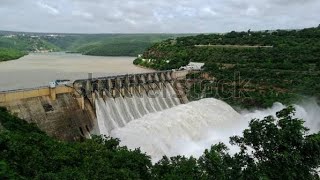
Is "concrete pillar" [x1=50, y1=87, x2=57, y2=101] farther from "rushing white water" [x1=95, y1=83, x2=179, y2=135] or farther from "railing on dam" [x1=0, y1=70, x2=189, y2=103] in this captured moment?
"rushing white water" [x1=95, y1=83, x2=179, y2=135]

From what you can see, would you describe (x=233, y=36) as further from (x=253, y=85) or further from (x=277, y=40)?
(x=253, y=85)

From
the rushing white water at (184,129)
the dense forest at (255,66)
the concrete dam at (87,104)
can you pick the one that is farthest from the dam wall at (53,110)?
the dense forest at (255,66)

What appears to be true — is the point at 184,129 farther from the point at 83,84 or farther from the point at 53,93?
the point at 53,93

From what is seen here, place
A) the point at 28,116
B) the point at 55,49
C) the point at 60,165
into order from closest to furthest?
the point at 60,165 → the point at 28,116 → the point at 55,49

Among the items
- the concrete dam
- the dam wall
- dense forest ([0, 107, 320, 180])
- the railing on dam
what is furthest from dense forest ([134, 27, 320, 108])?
dense forest ([0, 107, 320, 180])

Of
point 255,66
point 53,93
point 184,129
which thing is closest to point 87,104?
point 53,93

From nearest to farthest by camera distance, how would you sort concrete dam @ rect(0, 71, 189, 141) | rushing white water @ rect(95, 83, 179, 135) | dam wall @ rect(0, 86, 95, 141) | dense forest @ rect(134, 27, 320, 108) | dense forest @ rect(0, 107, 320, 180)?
dense forest @ rect(0, 107, 320, 180), dam wall @ rect(0, 86, 95, 141), concrete dam @ rect(0, 71, 189, 141), rushing white water @ rect(95, 83, 179, 135), dense forest @ rect(134, 27, 320, 108)

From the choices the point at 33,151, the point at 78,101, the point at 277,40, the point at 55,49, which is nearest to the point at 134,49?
the point at 55,49
